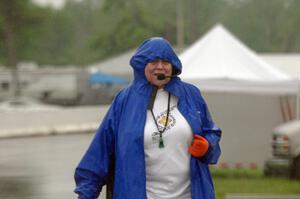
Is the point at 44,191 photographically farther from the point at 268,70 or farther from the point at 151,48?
the point at 151,48

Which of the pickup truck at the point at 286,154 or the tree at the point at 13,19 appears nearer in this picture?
the pickup truck at the point at 286,154

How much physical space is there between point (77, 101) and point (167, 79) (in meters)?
42.7

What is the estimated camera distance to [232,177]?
1480 cm

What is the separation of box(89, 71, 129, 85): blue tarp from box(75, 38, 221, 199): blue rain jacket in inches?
1750

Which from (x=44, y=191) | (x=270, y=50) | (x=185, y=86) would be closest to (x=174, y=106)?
(x=185, y=86)

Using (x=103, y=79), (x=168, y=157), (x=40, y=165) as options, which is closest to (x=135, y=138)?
(x=168, y=157)

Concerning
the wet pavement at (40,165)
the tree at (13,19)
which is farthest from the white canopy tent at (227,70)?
the tree at (13,19)

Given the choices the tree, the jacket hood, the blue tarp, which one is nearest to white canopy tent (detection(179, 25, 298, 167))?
the jacket hood

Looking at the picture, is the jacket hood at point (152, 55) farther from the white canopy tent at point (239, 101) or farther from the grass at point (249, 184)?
the white canopy tent at point (239, 101)

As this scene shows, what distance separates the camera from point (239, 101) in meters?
16.0

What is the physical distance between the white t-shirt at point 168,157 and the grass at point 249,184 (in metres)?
7.30

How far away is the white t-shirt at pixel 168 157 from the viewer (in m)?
4.18

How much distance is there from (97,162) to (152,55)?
61cm

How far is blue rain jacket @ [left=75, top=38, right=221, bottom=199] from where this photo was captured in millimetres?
4160
